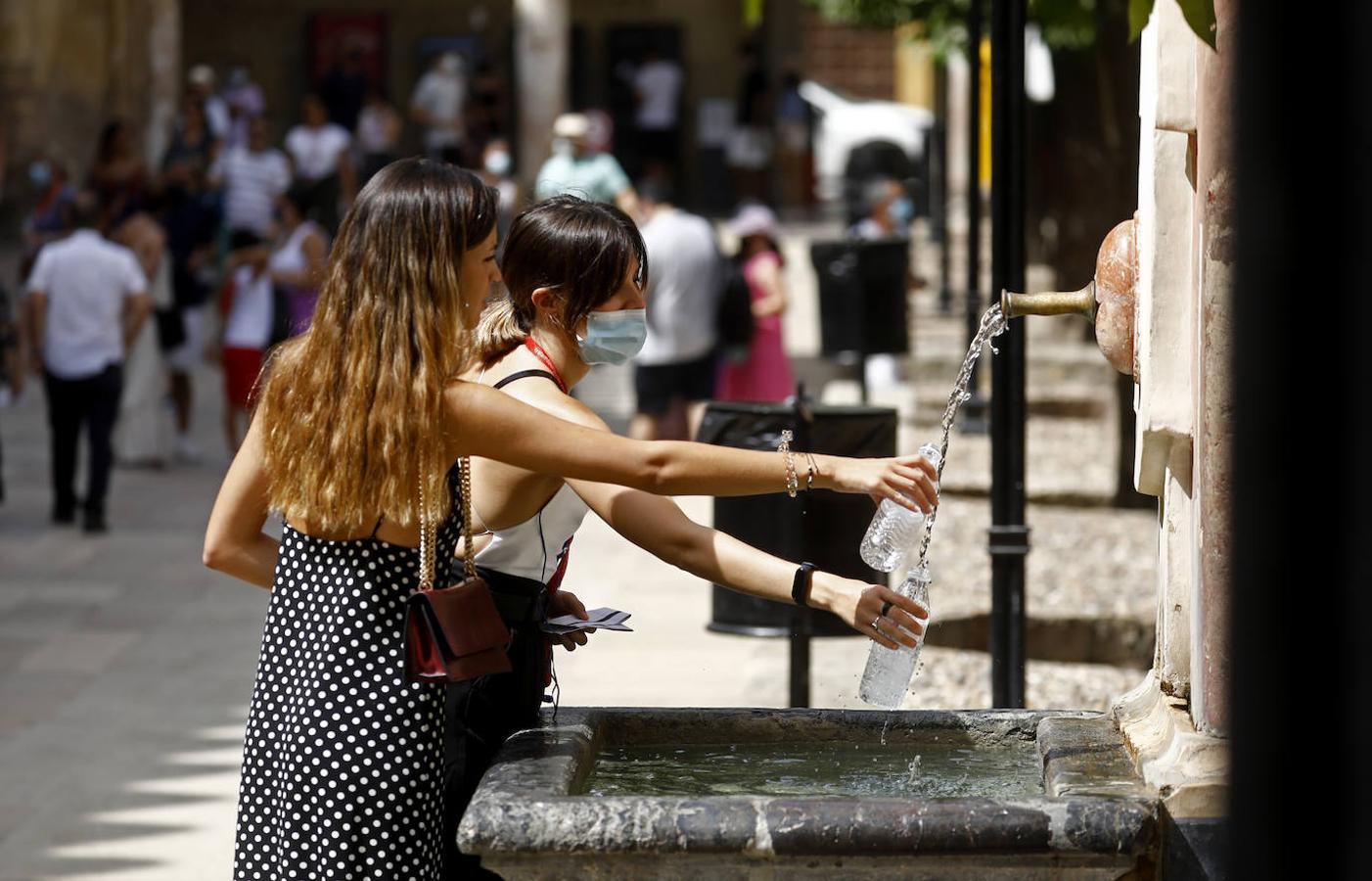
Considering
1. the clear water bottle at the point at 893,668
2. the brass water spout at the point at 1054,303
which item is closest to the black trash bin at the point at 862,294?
the brass water spout at the point at 1054,303

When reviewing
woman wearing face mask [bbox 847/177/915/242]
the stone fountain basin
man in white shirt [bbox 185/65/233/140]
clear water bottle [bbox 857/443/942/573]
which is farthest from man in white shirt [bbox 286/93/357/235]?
the stone fountain basin

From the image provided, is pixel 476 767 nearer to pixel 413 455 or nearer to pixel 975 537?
pixel 413 455

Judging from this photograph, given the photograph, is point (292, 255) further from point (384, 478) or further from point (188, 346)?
point (384, 478)

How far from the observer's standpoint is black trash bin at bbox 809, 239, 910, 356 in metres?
12.5

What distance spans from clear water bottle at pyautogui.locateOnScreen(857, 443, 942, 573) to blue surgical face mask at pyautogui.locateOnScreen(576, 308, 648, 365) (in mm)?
514

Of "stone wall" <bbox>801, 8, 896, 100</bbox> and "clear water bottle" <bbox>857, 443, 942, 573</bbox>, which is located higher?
"stone wall" <bbox>801, 8, 896, 100</bbox>

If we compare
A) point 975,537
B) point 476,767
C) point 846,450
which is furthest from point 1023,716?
point 975,537

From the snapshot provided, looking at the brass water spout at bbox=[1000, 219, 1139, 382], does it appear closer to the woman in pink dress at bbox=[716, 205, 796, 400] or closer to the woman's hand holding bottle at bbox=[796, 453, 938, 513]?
the woman's hand holding bottle at bbox=[796, 453, 938, 513]

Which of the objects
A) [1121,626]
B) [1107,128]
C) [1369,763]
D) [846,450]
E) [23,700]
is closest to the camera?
[1369,763]

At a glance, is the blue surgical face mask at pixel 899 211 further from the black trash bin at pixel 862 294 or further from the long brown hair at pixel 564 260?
the long brown hair at pixel 564 260

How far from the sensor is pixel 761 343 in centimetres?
1190

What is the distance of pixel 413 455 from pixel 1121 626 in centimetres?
596

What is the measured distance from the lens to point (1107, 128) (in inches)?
503

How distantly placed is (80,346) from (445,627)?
29.3 ft
